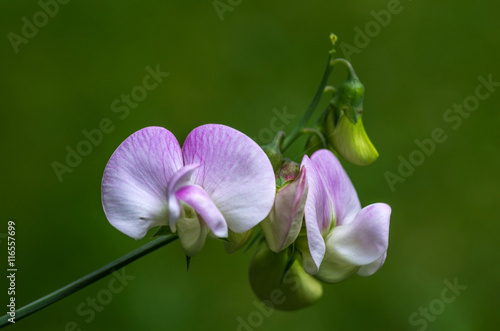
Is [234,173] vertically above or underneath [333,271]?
above

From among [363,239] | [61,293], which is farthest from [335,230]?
[61,293]

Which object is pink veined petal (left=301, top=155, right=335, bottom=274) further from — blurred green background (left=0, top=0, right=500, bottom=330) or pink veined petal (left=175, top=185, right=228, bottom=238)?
blurred green background (left=0, top=0, right=500, bottom=330)

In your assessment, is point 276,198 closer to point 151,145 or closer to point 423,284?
point 151,145

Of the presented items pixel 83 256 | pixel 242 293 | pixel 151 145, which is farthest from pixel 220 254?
pixel 151 145

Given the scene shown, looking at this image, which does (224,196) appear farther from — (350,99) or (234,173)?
(350,99)

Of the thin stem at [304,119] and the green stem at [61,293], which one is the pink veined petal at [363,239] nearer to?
the thin stem at [304,119]

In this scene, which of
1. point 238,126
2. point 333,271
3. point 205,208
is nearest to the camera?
point 205,208

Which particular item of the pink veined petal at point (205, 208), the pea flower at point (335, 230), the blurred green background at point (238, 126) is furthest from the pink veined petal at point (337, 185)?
the blurred green background at point (238, 126)
